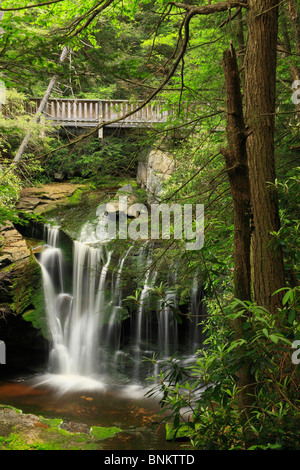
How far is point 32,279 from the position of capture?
1043cm

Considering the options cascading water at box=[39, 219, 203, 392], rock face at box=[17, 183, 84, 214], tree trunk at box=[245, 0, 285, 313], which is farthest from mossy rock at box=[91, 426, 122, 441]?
rock face at box=[17, 183, 84, 214]

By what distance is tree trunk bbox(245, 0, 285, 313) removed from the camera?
3.16 m

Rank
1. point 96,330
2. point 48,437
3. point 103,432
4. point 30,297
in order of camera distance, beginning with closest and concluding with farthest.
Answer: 1. point 48,437
2. point 103,432
3. point 30,297
4. point 96,330

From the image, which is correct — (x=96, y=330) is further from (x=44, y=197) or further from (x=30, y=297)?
(x=44, y=197)

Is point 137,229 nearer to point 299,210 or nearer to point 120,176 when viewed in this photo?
point 120,176

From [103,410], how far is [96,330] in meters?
3.06

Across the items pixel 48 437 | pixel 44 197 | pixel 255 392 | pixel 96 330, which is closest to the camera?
pixel 255 392

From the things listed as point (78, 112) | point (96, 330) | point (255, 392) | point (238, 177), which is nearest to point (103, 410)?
point (96, 330)

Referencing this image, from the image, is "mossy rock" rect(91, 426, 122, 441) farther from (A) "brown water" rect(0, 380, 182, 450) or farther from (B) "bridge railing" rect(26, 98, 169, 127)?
(B) "bridge railing" rect(26, 98, 169, 127)

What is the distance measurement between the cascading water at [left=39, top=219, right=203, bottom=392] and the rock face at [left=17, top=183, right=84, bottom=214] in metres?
2.53

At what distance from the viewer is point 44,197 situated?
14.2 m
